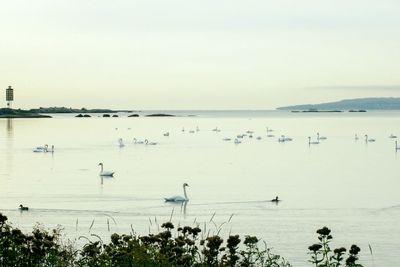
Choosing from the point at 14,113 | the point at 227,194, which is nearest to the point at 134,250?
the point at 227,194

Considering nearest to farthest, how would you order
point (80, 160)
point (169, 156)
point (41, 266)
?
point (41, 266), point (80, 160), point (169, 156)

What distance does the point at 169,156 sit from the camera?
53.9 meters

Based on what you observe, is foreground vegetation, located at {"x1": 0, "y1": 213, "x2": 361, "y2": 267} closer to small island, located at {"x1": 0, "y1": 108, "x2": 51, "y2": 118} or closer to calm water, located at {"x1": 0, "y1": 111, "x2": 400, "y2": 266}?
calm water, located at {"x1": 0, "y1": 111, "x2": 400, "y2": 266}

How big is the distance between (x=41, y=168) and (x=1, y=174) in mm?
4578

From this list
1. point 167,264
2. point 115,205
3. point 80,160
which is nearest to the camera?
point 167,264

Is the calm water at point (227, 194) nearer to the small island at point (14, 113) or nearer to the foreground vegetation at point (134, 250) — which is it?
the foreground vegetation at point (134, 250)

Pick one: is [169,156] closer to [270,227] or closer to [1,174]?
[1,174]

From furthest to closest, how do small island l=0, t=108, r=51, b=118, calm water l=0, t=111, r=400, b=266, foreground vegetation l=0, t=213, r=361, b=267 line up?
small island l=0, t=108, r=51, b=118 → calm water l=0, t=111, r=400, b=266 → foreground vegetation l=0, t=213, r=361, b=267

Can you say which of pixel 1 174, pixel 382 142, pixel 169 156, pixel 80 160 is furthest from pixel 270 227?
pixel 382 142

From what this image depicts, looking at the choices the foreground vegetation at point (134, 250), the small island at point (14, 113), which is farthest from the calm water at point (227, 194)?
the small island at point (14, 113)

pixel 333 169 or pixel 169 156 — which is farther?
pixel 169 156

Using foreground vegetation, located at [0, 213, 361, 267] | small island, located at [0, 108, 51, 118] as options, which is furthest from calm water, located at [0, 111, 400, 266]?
small island, located at [0, 108, 51, 118]

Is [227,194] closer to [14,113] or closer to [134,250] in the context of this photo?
[134,250]

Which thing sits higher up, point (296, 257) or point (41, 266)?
point (41, 266)
